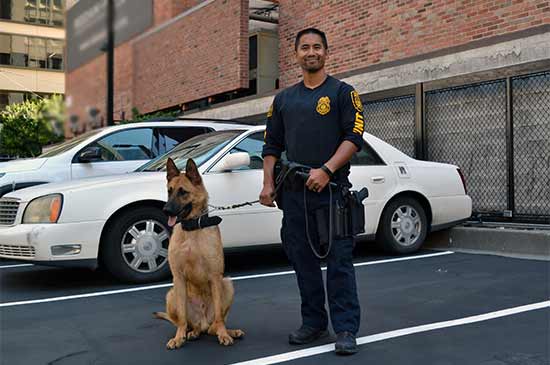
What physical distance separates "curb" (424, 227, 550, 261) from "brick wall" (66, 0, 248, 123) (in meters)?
7.45

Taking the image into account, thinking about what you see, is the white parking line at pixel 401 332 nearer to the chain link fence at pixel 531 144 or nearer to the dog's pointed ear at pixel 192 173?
the dog's pointed ear at pixel 192 173

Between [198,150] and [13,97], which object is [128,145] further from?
[13,97]

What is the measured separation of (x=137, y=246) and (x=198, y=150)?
4.43 feet

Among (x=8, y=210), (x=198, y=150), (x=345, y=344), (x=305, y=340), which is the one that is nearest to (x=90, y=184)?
(x=8, y=210)

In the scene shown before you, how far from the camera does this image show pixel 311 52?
387 cm

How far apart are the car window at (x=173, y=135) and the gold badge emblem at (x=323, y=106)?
Result: 15.9ft

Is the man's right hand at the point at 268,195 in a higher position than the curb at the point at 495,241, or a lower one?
higher

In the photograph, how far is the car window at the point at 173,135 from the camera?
8.44m

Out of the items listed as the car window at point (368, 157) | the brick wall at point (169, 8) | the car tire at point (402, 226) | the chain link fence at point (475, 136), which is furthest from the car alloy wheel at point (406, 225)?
the brick wall at point (169, 8)

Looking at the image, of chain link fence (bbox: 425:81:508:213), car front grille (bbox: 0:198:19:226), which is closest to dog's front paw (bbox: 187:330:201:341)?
car front grille (bbox: 0:198:19:226)

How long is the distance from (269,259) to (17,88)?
36783 millimetres

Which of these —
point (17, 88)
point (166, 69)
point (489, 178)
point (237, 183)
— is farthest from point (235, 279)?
point (17, 88)

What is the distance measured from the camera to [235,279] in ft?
20.9

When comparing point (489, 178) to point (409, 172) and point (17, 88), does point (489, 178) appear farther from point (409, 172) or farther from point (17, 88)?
point (17, 88)
